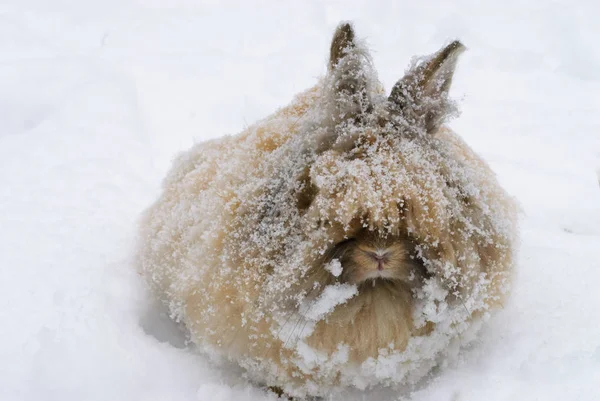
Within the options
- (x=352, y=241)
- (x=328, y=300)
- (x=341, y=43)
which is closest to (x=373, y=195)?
(x=352, y=241)

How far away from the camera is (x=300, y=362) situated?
2162 millimetres

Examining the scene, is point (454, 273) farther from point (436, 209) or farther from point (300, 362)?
point (300, 362)

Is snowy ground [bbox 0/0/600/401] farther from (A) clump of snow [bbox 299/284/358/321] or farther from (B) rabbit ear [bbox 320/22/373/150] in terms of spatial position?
(A) clump of snow [bbox 299/284/358/321]

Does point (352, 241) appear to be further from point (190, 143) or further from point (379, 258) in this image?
point (190, 143)

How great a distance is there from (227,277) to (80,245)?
4.25 ft

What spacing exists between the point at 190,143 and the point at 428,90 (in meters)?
3.11

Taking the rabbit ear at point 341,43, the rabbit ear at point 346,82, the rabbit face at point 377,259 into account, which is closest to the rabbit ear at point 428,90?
the rabbit ear at point 346,82

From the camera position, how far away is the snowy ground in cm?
218

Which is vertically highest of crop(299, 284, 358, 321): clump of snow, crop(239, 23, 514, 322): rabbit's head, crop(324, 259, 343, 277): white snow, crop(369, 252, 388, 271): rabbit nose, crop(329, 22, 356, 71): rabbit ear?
crop(329, 22, 356, 71): rabbit ear

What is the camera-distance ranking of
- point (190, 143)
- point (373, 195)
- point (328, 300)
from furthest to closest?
point (190, 143) → point (328, 300) → point (373, 195)

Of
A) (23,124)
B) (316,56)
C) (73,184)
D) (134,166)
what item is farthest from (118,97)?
(316,56)

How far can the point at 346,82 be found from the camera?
1935mm

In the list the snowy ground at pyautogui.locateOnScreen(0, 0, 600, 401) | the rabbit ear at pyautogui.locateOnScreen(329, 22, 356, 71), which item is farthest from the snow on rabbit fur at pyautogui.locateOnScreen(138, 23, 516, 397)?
the snowy ground at pyautogui.locateOnScreen(0, 0, 600, 401)

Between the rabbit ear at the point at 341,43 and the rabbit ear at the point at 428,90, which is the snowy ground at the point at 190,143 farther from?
the rabbit ear at the point at 341,43
